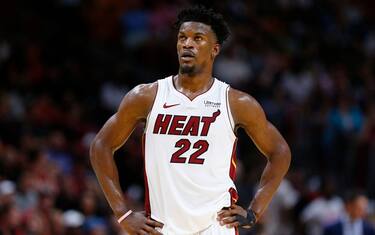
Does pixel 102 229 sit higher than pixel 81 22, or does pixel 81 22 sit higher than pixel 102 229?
pixel 81 22

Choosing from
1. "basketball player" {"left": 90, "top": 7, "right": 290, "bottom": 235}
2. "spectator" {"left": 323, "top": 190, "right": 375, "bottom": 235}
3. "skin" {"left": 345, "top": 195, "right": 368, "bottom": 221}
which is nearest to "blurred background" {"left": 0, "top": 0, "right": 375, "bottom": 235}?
"spectator" {"left": 323, "top": 190, "right": 375, "bottom": 235}

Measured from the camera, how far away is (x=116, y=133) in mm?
6746

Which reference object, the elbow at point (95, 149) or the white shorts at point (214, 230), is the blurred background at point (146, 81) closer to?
the elbow at point (95, 149)

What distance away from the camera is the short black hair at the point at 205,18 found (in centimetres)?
674

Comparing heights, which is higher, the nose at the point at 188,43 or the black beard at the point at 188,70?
the nose at the point at 188,43

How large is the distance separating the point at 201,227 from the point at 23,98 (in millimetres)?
7888

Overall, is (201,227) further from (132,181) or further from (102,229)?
(132,181)

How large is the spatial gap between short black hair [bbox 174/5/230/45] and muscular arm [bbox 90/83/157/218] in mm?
533

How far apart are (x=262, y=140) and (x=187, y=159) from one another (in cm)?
61

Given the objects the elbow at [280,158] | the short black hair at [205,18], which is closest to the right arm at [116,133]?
the short black hair at [205,18]

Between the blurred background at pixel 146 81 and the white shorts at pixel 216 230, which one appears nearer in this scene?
the white shorts at pixel 216 230

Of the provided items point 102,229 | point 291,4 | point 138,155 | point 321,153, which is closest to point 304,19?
point 291,4

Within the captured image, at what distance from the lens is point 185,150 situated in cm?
662

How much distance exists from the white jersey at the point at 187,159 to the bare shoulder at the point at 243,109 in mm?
56
